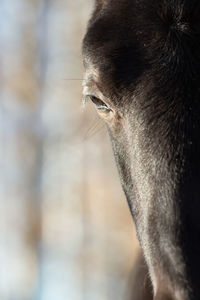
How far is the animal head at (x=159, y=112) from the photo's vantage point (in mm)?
1622

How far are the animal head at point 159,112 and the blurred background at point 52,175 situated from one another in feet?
16.0

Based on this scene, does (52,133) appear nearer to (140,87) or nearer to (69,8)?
(69,8)

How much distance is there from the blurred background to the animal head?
489 cm

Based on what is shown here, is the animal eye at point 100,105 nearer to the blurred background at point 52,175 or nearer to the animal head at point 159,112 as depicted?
the animal head at point 159,112

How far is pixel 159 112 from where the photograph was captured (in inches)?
70.7

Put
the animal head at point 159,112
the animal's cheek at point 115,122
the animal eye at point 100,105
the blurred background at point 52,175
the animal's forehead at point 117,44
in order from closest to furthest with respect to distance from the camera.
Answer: the animal head at point 159,112 < the animal's forehead at point 117,44 < the animal's cheek at point 115,122 < the animal eye at point 100,105 < the blurred background at point 52,175

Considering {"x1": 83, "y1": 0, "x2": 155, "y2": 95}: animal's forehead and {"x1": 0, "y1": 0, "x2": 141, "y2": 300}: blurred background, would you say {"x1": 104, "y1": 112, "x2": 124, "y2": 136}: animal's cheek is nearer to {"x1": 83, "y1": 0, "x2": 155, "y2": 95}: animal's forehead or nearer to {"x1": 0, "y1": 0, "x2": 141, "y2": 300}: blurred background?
{"x1": 83, "y1": 0, "x2": 155, "y2": 95}: animal's forehead

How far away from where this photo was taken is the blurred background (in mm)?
A: 7312

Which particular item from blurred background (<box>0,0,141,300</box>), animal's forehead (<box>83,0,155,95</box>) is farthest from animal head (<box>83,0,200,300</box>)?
blurred background (<box>0,0,141,300</box>)

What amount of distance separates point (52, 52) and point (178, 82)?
6.51 meters

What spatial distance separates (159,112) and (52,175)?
6258mm

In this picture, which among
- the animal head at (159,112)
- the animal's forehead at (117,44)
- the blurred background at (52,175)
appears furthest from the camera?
the blurred background at (52,175)

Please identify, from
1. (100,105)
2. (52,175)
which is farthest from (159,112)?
(52,175)

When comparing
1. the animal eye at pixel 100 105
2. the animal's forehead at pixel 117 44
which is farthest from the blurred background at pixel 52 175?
the animal's forehead at pixel 117 44
